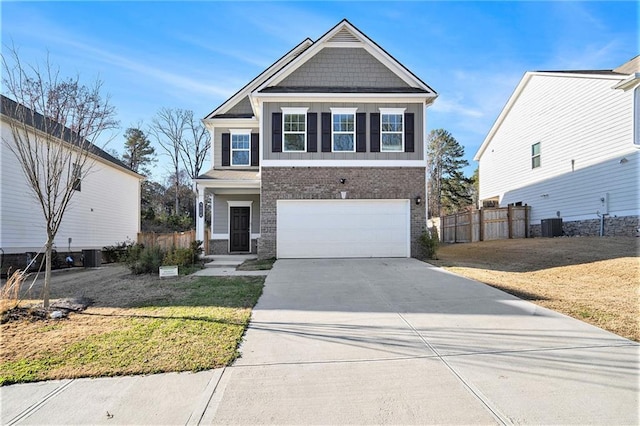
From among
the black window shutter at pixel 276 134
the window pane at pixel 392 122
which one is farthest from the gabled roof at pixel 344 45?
the black window shutter at pixel 276 134

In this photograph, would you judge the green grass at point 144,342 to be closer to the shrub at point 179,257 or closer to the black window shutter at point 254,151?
the shrub at point 179,257

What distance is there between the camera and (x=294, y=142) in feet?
46.3

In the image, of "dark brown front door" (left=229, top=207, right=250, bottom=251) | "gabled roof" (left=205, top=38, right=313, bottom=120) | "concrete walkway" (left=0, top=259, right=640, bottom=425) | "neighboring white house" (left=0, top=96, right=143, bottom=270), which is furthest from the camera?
→ "dark brown front door" (left=229, top=207, right=250, bottom=251)

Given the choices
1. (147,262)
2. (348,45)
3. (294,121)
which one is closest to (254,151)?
(294,121)

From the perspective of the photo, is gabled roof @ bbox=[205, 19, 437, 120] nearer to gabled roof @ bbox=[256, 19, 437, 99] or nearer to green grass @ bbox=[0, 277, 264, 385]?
gabled roof @ bbox=[256, 19, 437, 99]

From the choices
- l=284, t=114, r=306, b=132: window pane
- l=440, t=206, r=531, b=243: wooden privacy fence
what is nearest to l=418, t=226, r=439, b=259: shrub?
l=284, t=114, r=306, b=132: window pane

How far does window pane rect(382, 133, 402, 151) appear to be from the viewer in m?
14.2

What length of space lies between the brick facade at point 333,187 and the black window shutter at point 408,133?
967mm

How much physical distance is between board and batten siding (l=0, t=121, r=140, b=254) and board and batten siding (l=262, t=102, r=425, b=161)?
24.8ft

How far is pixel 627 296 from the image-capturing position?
6762 mm

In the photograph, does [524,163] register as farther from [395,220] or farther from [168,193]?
[168,193]

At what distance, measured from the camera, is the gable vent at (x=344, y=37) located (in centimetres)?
1462

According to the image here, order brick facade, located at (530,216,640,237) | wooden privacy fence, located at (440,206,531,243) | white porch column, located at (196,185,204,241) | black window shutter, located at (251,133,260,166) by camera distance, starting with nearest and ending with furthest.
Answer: brick facade, located at (530,216,640,237)
white porch column, located at (196,185,204,241)
black window shutter, located at (251,133,260,166)
wooden privacy fence, located at (440,206,531,243)

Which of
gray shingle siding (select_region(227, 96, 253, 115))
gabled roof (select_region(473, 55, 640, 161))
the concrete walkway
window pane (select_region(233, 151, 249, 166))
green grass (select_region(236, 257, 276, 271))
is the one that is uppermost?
gabled roof (select_region(473, 55, 640, 161))
